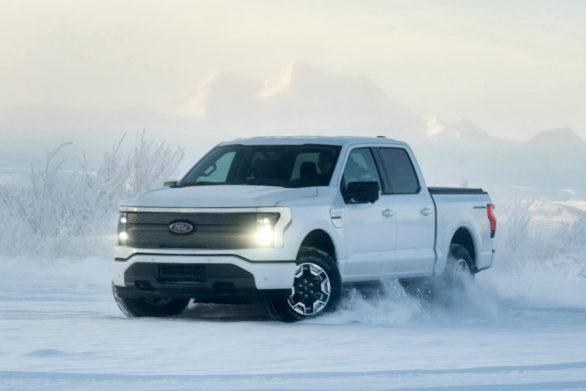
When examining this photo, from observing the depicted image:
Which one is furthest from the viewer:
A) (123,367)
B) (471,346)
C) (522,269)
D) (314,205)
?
(522,269)

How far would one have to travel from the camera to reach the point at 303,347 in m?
10.4

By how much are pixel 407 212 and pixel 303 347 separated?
3.69 m

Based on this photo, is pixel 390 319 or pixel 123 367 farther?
pixel 390 319

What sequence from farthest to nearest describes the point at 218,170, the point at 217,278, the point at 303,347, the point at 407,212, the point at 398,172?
1. the point at 398,172
2. the point at 407,212
3. the point at 218,170
4. the point at 217,278
5. the point at 303,347

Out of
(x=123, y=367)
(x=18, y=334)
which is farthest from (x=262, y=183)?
(x=123, y=367)

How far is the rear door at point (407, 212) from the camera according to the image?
44.5ft

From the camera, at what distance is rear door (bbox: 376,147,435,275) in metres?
13.6

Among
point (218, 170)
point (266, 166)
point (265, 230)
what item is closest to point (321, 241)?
point (265, 230)

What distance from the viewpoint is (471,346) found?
35.3ft

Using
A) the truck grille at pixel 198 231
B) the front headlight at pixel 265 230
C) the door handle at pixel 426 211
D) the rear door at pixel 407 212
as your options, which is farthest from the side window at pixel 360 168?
the truck grille at pixel 198 231

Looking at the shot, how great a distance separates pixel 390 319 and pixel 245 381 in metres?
4.53

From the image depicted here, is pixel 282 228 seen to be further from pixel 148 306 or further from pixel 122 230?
pixel 148 306

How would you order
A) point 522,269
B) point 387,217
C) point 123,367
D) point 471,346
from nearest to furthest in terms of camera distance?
point 123,367
point 471,346
point 387,217
point 522,269

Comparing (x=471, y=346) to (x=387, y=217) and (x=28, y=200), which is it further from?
(x=28, y=200)
